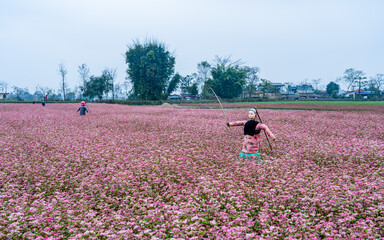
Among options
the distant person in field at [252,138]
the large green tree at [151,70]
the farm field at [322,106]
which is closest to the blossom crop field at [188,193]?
the distant person in field at [252,138]

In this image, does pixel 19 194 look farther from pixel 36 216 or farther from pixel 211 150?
pixel 211 150

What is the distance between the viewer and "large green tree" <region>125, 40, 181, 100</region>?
75125 mm

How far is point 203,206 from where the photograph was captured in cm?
586

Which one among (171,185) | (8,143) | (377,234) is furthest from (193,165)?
(8,143)

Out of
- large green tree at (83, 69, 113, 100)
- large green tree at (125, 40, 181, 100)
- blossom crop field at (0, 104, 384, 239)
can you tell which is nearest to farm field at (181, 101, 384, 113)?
large green tree at (125, 40, 181, 100)

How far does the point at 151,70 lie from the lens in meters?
74.3

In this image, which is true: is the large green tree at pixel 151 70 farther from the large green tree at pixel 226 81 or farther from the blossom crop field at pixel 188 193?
the blossom crop field at pixel 188 193

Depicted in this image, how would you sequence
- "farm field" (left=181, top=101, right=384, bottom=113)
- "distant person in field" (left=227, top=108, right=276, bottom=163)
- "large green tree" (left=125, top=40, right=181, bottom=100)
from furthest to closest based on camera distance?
"large green tree" (left=125, top=40, right=181, bottom=100), "farm field" (left=181, top=101, right=384, bottom=113), "distant person in field" (left=227, top=108, right=276, bottom=163)

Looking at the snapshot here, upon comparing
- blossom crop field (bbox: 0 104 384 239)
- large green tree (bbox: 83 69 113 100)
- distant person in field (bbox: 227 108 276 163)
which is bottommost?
blossom crop field (bbox: 0 104 384 239)


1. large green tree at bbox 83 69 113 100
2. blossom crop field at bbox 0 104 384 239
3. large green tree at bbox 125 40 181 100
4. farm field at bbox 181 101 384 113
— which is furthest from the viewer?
large green tree at bbox 83 69 113 100

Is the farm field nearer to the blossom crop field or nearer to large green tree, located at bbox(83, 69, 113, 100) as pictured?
the blossom crop field

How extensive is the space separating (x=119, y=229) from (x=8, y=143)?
11.1 meters

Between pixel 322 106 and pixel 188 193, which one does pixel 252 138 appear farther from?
pixel 322 106

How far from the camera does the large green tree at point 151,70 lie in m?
75.1
